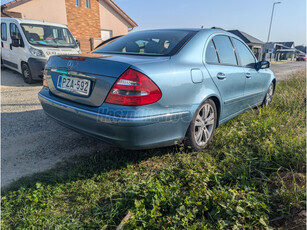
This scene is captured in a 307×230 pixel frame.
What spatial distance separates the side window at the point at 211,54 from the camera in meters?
2.82

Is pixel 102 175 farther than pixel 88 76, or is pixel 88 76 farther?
pixel 102 175

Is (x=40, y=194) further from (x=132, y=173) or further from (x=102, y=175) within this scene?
(x=132, y=173)

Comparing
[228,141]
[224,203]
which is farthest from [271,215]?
[228,141]

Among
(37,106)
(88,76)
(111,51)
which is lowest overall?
(37,106)

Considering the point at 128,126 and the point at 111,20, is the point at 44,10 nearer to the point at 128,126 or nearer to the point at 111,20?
the point at 111,20

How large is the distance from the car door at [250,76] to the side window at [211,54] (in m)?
0.82

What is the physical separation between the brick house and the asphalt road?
10694 millimetres

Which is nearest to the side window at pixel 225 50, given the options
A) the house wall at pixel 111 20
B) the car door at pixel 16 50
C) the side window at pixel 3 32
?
the car door at pixel 16 50

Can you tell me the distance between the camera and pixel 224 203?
1.73m

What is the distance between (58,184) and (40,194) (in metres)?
0.20

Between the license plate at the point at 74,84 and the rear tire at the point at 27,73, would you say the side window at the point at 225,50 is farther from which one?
the rear tire at the point at 27,73

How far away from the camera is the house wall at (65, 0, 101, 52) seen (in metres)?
15.5

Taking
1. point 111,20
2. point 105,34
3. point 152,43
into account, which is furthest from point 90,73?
point 111,20

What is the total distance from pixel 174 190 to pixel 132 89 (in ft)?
3.25
